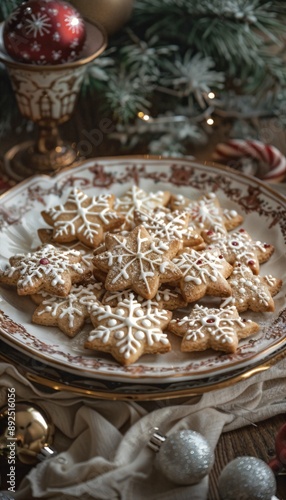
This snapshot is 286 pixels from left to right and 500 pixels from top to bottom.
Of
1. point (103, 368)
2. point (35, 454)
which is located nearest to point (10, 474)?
point (35, 454)

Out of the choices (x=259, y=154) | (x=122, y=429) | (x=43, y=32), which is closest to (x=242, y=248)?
(x=122, y=429)

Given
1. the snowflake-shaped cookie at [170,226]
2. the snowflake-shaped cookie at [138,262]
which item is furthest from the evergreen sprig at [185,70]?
the snowflake-shaped cookie at [138,262]

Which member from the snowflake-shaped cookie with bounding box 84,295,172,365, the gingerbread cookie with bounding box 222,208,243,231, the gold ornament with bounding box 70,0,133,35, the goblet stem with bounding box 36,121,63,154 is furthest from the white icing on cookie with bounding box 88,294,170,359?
the gold ornament with bounding box 70,0,133,35

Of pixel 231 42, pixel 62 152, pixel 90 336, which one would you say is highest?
pixel 231 42

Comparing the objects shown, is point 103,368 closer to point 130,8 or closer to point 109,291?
point 109,291

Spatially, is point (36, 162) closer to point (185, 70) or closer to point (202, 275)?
point (185, 70)

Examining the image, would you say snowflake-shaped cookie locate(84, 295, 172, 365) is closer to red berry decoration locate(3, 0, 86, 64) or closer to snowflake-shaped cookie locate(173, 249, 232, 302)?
snowflake-shaped cookie locate(173, 249, 232, 302)
